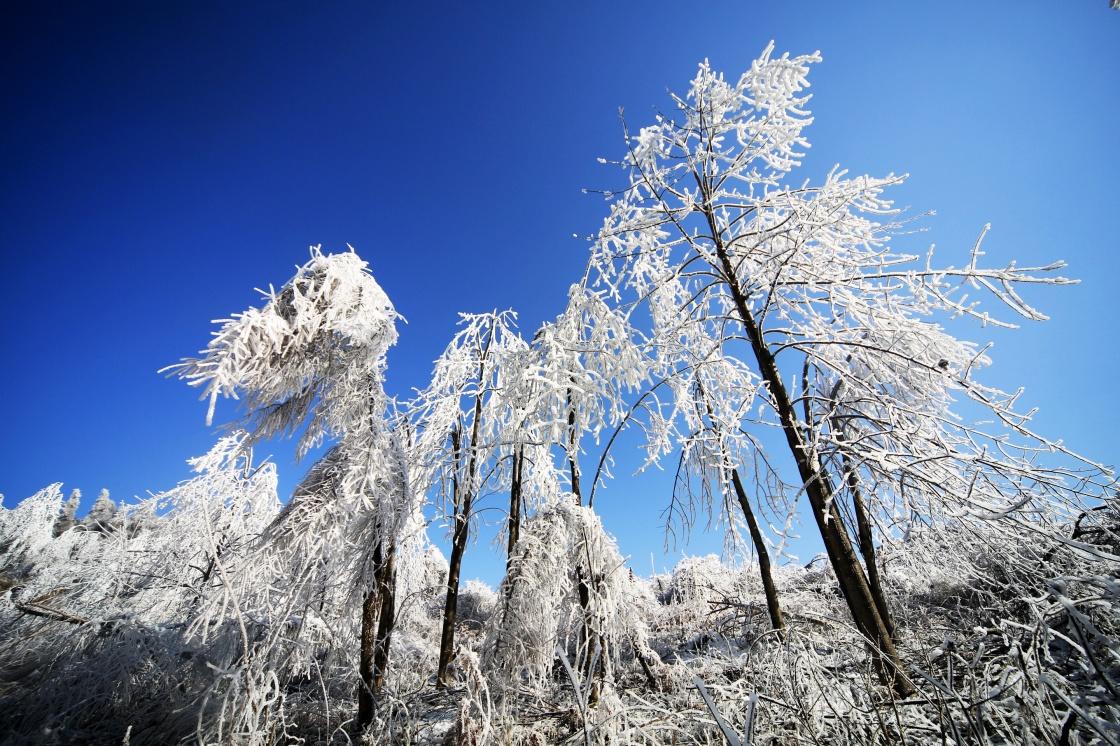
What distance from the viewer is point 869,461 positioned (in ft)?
9.23

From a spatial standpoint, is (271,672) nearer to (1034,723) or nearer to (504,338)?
(1034,723)

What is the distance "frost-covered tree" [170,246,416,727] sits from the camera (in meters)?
4.36

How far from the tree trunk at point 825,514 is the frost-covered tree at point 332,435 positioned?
4.10m

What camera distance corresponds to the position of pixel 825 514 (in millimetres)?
2625

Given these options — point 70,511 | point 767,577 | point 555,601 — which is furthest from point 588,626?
point 70,511

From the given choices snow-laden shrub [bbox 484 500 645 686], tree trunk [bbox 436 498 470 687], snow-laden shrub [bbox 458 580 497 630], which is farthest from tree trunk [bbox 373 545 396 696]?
snow-laden shrub [bbox 458 580 497 630]

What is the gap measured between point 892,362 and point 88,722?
9657mm

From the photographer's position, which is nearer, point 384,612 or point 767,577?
point 384,612

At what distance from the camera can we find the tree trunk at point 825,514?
2749 millimetres

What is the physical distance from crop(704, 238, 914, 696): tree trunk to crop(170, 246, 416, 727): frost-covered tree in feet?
13.4

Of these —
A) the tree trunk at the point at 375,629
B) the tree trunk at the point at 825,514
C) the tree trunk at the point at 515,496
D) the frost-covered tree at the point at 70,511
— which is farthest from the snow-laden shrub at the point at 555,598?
the frost-covered tree at the point at 70,511

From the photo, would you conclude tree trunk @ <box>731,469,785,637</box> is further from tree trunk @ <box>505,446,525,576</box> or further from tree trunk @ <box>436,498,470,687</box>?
tree trunk @ <box>436,498,470,687</box>

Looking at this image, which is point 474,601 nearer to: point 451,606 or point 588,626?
point 451,606

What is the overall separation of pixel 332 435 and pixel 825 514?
17.6ft
